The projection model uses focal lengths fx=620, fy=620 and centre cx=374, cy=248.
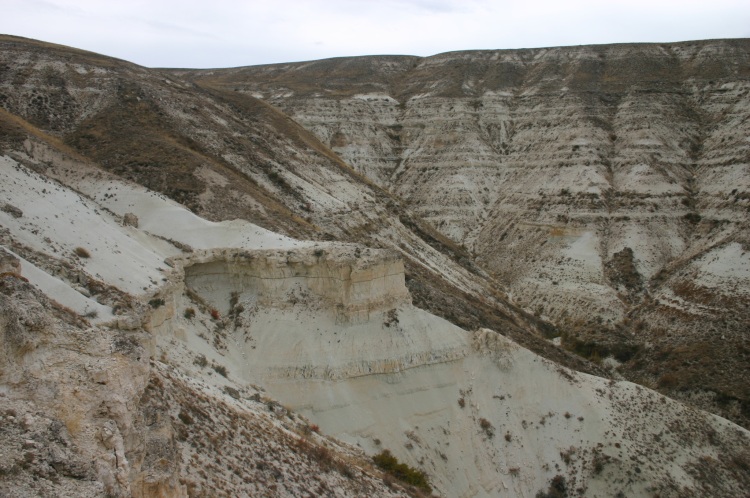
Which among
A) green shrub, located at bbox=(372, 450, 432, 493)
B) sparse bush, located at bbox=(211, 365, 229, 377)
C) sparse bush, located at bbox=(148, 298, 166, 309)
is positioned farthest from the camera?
green shrub, located at bbox=(372, 450, 432, 493)

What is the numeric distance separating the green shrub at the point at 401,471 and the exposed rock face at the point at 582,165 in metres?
20.0

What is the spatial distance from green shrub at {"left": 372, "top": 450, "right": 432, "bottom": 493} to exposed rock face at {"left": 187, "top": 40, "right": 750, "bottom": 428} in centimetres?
1997

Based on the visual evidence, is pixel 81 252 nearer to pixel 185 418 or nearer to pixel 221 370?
pixel 221 370

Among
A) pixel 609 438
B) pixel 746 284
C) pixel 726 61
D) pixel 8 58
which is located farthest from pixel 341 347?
pixel 726 61

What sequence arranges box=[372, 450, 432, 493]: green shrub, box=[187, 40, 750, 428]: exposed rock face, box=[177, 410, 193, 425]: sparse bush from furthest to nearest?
box=[187, 40, 750, 428]: exposed rock face → box=[372, 450, 432, 493]: green shrub → box=[177, 410, 193, 425]: sparse bush

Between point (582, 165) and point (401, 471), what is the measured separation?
44284 millimetres

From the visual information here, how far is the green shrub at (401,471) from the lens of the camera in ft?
70.5

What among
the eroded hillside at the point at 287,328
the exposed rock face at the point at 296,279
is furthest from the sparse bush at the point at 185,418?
the exposed rock face at the point at 296,279

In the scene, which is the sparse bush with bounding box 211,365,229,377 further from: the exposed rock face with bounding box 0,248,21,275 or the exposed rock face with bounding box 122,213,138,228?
the exposed rock face with bounding box 0,248,21,275

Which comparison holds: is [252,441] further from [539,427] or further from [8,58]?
[8,58]

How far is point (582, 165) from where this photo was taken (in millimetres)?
58750

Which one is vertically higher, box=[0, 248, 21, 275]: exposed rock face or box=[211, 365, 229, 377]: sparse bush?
box=[0, 248, 21, 275]: exposed rock face

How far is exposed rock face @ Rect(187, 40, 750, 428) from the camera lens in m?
44.2

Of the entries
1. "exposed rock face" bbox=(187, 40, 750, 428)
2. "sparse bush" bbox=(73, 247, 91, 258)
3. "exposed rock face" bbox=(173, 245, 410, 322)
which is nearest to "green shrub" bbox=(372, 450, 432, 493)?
"exposed rock face" bbox=(173, 245, 410, 322)
